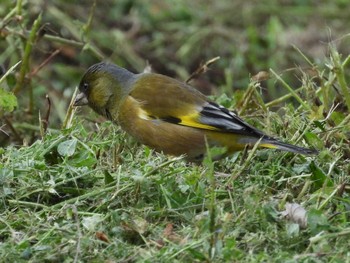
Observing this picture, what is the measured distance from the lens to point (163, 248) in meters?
4.50

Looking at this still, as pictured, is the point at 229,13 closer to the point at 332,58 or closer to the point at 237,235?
the point at 332,58

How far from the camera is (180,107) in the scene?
625 centimetres

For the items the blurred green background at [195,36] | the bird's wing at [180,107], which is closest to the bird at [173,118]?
the bird's wing at [180,107]

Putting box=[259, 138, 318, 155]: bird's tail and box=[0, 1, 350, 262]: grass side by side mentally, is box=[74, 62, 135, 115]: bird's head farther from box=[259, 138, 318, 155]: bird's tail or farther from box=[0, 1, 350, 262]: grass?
box=[259, 138, 318, 155]: bird's tail

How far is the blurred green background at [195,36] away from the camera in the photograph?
411 inches

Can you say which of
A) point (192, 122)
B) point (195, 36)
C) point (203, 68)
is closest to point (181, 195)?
point (192, 122)

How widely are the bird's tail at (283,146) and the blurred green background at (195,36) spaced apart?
14.2 feet

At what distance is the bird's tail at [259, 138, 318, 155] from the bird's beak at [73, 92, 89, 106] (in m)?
1.54

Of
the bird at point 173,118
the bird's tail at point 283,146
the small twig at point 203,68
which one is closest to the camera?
the bird's tail at point 283,146

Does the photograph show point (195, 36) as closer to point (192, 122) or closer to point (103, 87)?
point (103, 87)

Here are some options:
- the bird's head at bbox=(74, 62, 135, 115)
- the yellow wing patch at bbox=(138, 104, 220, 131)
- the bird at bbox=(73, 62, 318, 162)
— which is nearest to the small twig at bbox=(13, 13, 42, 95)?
the bird's head at bbox=(74, 62, 135, 115)

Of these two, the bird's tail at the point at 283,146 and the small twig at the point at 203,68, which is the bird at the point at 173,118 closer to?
the bird's tail at the point at 283,146

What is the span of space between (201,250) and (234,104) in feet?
8.02

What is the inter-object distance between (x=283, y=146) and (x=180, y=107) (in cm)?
92
